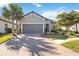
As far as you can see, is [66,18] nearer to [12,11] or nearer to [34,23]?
[34,23]

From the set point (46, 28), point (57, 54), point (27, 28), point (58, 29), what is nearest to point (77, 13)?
point (58, 29)

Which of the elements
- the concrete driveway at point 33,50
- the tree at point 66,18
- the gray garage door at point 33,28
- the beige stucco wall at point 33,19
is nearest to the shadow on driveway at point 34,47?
the concrete driveway at point 33,50

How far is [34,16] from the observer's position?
3141cm

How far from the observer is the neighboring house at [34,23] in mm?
31141

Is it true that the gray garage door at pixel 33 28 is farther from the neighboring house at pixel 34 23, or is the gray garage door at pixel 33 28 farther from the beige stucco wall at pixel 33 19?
the beige stucco wall at pixel 33 19

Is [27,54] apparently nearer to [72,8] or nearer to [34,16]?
[72,8]

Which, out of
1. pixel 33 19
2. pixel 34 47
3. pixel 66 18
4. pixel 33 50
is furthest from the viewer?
pixel 33 19

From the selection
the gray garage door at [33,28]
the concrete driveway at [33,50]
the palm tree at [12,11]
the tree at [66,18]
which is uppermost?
the palm tree at [12,11]

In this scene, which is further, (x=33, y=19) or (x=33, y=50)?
(x=33, y=19)

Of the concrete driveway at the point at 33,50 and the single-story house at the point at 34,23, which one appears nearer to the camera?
the concrete driveway at the point at 33,50

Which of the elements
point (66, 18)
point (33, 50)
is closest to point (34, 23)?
point (66, 18)

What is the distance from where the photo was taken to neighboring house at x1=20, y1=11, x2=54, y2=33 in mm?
31141

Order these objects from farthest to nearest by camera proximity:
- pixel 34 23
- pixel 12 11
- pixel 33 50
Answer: pixel 34 23
pixel 12 11
pixel 33 50

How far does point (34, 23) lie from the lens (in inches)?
1227
